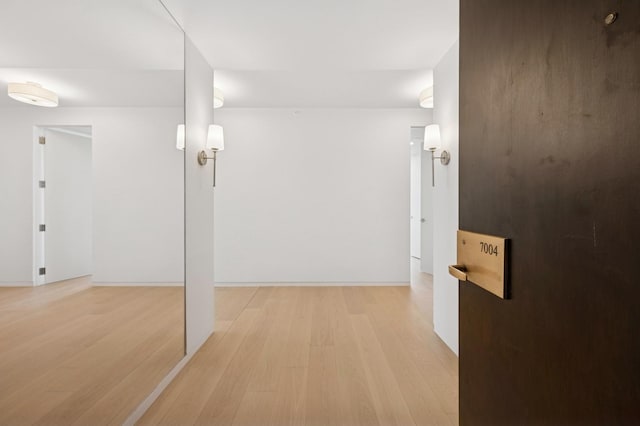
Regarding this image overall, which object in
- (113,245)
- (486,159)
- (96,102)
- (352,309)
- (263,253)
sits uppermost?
(96,102)

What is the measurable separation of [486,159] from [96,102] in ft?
5.87

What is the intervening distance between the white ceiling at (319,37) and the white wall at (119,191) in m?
0.71

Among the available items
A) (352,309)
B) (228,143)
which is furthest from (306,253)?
(228,143)

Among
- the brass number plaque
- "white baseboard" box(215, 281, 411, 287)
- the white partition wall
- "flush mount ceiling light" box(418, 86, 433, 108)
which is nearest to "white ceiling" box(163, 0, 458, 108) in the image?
"flush mount ceiling light" box(418, 86, 433, 108)

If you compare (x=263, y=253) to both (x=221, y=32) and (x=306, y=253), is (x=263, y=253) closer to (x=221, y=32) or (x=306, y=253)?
(x=306, y=253)

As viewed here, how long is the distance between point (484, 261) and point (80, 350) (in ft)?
5.75

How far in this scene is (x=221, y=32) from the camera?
97.7 inches

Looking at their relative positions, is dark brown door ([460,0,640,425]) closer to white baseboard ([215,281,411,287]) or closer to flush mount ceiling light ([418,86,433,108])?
flush mount ceiling light ([418,86,433,108])

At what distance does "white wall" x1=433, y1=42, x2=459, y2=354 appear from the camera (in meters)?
2.67

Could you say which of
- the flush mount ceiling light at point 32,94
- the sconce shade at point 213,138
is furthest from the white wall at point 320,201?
the flush mount ceiling light at point 32,94

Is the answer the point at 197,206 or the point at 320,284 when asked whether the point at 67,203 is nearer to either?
the point at 197,206

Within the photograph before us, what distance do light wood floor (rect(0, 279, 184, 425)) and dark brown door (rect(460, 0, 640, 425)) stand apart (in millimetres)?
1558

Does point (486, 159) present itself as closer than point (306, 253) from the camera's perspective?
Yes

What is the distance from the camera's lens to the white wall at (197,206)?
8.30 ft
